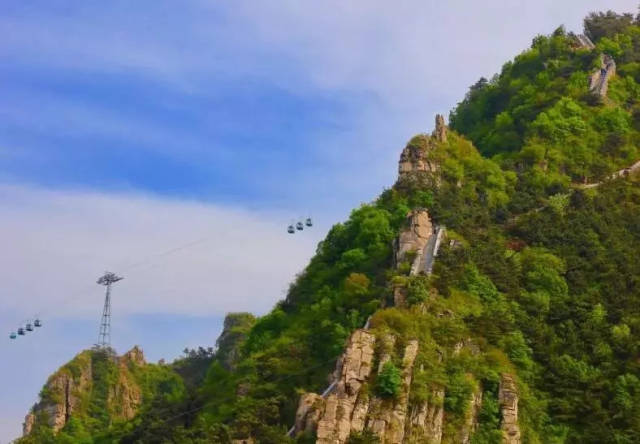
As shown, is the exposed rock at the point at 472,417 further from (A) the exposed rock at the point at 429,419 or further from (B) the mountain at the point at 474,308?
(A) the exposed rock at the point at 429,419

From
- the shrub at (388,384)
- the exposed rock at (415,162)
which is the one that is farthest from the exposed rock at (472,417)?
the exposed rock at (415,162)

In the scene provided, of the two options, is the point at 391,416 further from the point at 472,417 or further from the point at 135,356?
the point at 135,356

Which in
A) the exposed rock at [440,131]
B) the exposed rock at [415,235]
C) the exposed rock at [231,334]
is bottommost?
the exposed rock at [415,235]

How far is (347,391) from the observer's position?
2025 inches

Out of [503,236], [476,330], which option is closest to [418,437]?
[476,330]

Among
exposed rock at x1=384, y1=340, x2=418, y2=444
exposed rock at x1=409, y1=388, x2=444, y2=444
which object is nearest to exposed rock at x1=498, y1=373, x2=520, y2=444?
exposed rock at x1=409, y1=388, x2=444, y2=444

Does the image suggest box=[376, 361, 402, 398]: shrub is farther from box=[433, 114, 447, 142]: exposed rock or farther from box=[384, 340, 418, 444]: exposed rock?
box=[433, 114, 447, 142]: exposed rock

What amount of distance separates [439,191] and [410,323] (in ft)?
59.5

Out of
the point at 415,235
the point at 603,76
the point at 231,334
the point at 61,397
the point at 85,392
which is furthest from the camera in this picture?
the point at 231,334

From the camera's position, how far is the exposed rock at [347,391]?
49656mm

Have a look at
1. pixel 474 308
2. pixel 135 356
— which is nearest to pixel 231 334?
pixel 135 356

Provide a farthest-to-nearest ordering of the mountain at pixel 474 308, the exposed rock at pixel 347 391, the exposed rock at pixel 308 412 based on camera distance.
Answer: the mountain at pixel 474 308
the exposed rock at pixel 308 412
the exposed rock at pixel 347 391

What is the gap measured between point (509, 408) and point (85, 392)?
52.9m

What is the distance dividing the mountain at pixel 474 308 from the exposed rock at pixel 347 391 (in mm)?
64
